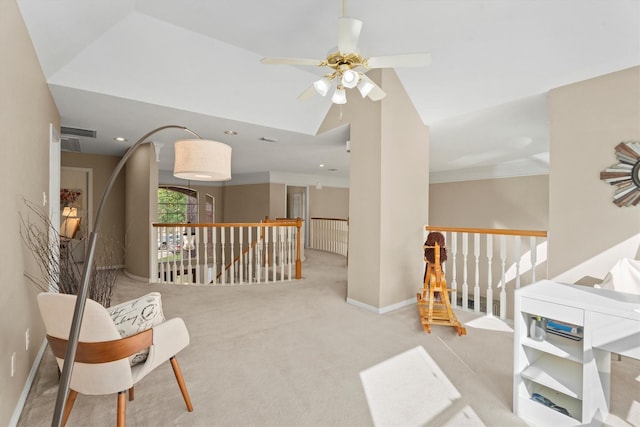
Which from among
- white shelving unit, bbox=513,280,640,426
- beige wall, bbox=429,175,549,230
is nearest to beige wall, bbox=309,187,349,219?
beige wall, bbox=429,175,549,230

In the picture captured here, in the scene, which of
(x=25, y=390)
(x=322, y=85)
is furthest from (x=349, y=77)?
(x=25, y=390)

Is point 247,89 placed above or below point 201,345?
above

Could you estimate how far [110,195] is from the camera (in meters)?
6.38

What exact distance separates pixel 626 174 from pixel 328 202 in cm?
813

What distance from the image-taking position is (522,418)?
5.74ft

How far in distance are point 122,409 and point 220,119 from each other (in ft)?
10.8

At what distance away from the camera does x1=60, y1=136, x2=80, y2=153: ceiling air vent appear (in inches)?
198

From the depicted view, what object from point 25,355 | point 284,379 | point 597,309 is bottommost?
point 284,379

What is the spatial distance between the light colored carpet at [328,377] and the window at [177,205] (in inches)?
284

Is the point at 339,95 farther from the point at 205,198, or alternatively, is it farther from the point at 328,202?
the point at 205,198

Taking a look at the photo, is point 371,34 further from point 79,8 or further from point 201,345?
point 201,345

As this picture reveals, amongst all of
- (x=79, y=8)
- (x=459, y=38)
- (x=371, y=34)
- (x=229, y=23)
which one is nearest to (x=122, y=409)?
(x=79, y=8)

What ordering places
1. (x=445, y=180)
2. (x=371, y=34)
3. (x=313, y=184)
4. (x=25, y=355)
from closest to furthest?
(x=25, y=355), (x=371, y=34), (x=445, y=180), (x=313, y=184)

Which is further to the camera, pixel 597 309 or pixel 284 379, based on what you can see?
pixel 284 379
